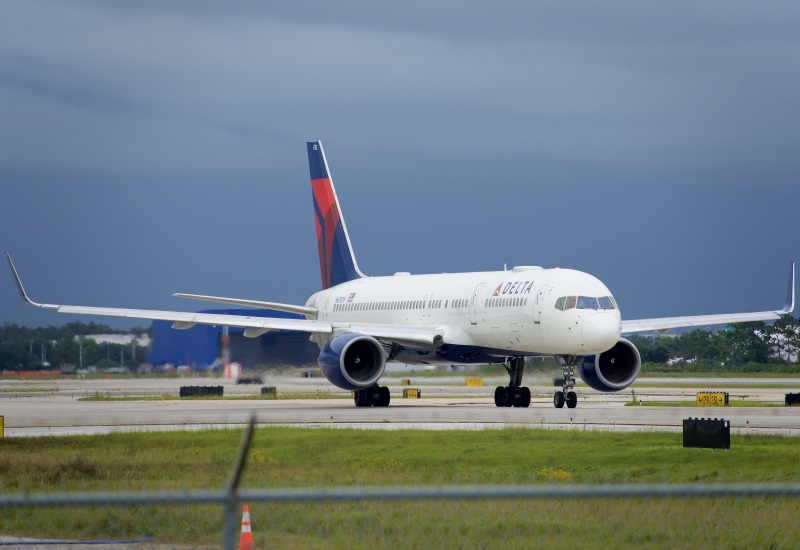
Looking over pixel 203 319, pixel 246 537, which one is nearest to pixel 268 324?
pixel 203 319

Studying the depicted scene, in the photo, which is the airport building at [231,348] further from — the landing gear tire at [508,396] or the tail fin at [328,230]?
the landing gear tire at [508,396]

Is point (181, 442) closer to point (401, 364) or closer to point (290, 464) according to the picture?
point (290, 464)

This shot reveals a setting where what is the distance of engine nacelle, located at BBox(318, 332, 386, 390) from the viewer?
128 feet

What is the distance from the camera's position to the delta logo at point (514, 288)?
39.6 meters

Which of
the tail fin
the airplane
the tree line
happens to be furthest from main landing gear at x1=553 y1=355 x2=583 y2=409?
the tree line

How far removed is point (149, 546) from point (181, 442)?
572 inches

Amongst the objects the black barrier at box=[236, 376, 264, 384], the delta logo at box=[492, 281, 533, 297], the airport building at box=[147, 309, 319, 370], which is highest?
the delta logo at box=[492, 281, 533, 297]

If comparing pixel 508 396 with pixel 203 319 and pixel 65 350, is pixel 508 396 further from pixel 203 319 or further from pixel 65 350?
pixel 65 350

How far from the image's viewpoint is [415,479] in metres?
18.7

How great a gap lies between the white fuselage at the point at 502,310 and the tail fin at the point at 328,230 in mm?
4440

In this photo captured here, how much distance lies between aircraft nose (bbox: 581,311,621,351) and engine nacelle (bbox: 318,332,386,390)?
6.96 m

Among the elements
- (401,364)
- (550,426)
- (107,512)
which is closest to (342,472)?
(107,512)

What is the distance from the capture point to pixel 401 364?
4709 cm

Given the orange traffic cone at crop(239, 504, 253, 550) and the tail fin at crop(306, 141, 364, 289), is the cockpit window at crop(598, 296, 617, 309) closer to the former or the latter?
the tail fin at crop(306, 141, 364, 289)
